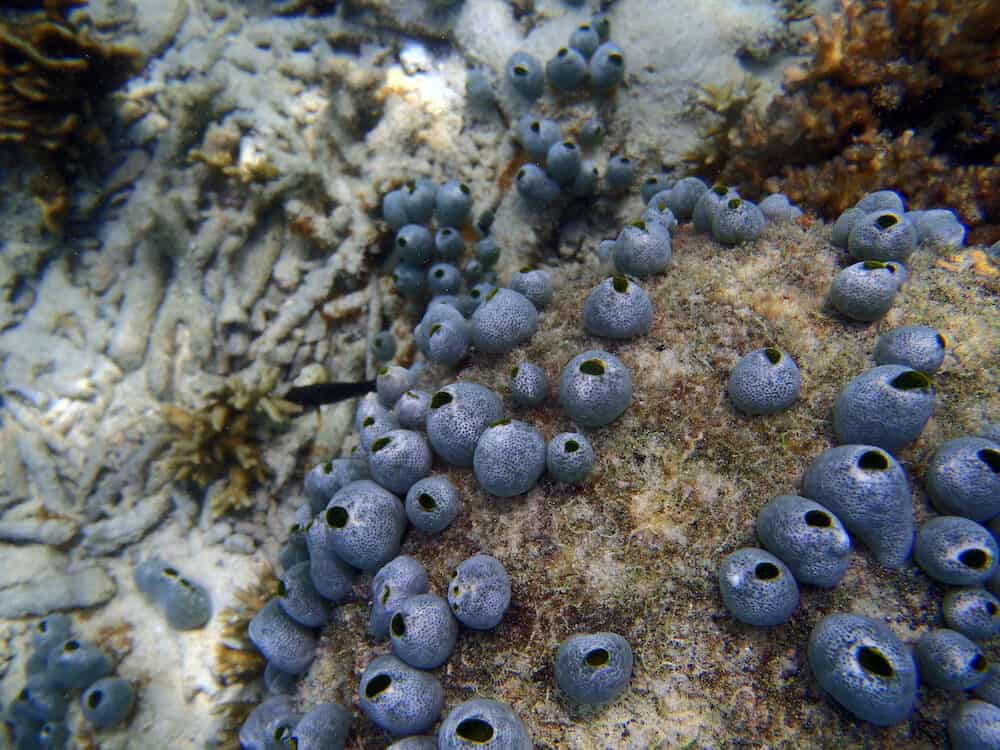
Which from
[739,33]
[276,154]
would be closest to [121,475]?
[276,154]

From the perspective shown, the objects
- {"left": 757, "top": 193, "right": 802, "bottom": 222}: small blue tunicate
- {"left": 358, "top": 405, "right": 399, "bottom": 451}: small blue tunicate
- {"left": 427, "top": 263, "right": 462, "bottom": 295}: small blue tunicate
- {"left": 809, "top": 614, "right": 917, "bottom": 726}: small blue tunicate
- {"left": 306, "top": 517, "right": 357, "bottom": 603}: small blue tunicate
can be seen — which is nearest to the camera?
{"left": 809, "top": 614, "right": 917, "bottom": 726}: small blue tunicate

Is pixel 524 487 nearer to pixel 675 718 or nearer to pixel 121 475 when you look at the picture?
pixel 675 718

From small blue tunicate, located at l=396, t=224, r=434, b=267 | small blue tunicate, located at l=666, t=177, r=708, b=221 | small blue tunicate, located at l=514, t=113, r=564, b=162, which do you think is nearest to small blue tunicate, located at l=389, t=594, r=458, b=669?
small blue tunicate, located at l=396, t=224, r=434, b=267

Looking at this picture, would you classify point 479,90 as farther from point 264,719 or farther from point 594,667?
point 264,719

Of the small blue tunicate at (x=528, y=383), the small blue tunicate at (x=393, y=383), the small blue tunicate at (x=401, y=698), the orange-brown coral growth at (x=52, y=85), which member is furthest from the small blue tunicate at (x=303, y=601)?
the orange-brown coral growth at (x=52, y=85)

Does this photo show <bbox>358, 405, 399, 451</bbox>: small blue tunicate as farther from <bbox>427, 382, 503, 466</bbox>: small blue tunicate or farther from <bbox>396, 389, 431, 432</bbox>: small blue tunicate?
<bbox>427, 382, 503, 466</bbox>: small blue tunicate

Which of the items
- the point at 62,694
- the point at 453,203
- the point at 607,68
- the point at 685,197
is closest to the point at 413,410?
the point at 453,203
